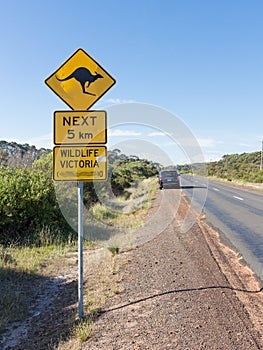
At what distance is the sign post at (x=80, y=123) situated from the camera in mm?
4039

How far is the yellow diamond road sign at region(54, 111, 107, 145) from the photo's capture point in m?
4.03

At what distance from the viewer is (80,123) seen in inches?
159

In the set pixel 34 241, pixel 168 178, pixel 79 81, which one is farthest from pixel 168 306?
pixel 168 178

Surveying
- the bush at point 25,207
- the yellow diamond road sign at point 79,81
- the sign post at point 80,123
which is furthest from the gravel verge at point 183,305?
the bush at point 25,207

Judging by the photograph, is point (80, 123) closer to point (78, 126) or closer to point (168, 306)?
point (78, 126)

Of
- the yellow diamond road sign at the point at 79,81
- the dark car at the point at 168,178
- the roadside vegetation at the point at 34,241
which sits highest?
the yellow diamond road sign at the point at 79,81

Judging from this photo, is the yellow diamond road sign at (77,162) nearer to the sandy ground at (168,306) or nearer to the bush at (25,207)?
the sandy ground at (168,306)

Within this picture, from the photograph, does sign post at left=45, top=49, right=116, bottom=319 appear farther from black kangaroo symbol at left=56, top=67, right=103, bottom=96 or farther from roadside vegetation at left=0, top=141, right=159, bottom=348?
roadside vegetation at left=0, top=141, right=159, bottom=348

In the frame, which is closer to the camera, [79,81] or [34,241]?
[79,81]

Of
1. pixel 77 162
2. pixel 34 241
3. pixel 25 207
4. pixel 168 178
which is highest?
pixel 77 162

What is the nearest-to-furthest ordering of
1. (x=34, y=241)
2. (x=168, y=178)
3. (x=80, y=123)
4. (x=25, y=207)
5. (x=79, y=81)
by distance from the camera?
(x=80, y=123), (x=79, y=81), (x=34, y=241), (x=25, y=207), (x=168, y=178)

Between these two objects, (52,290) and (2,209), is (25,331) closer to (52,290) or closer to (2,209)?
(52,290)

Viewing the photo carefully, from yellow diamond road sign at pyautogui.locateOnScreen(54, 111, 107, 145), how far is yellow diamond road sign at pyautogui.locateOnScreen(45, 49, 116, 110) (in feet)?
0.58

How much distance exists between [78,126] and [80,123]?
46mm
